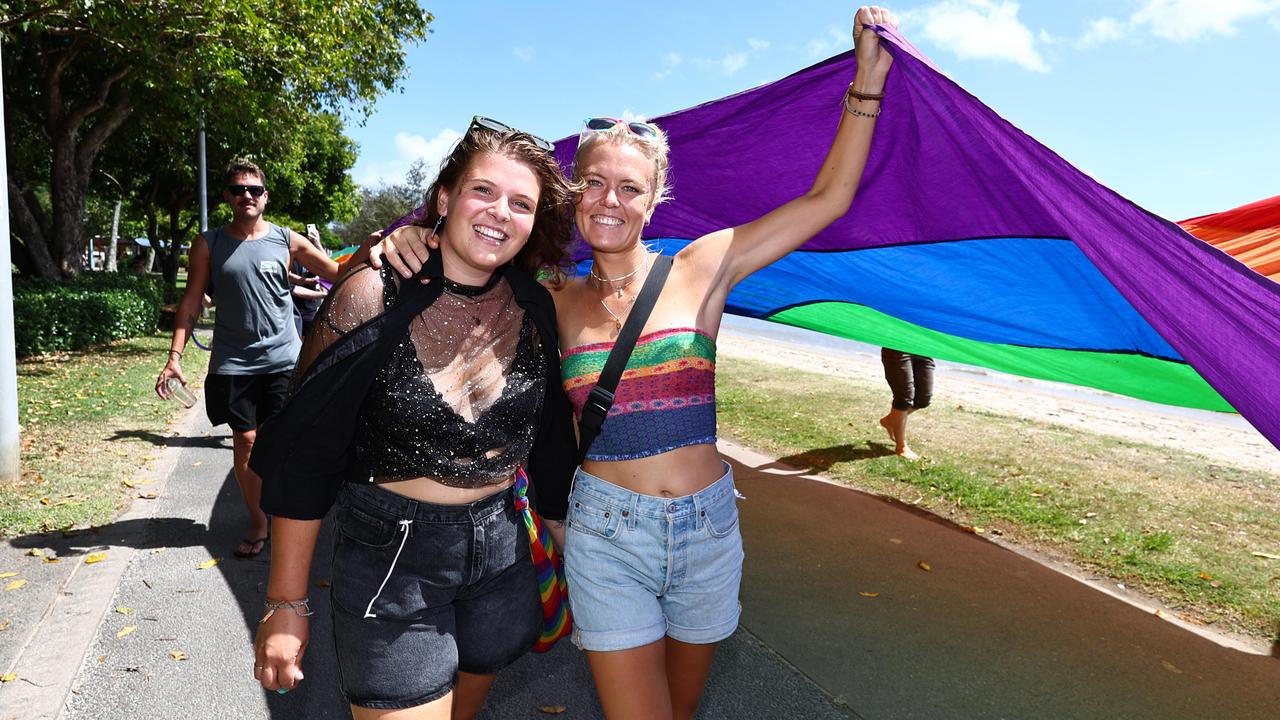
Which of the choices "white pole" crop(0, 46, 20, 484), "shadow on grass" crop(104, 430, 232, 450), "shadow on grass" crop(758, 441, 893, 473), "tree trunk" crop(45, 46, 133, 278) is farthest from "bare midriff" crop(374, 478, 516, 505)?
"tree trunk" crop(45, 46, 133, 278)

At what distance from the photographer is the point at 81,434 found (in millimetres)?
7703

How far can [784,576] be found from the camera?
16.0ft

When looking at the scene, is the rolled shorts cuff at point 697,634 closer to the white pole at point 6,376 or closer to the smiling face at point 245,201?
the smiling face at point 245,201

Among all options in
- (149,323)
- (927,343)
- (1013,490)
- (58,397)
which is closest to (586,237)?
(927,343)

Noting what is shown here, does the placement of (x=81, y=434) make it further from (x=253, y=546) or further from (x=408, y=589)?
(x=408, y=589)

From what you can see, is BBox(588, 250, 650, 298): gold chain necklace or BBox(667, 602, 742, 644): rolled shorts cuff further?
BBox(588, 250, 650, 298): gold chain necklace

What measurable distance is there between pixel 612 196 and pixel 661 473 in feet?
2.78

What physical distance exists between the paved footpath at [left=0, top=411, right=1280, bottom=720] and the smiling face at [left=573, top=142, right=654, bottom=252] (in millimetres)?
2167

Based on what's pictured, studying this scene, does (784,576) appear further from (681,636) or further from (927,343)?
(681,636)

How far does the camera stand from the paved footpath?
3400 millimetres

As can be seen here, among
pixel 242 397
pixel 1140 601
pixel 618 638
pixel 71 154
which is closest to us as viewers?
pixel 618 638

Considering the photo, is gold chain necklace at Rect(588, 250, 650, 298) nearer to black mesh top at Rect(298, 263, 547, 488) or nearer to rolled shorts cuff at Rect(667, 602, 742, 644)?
black mesh top at Rect(298, 263, 547, 488)

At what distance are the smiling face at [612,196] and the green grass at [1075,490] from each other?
4252 mm

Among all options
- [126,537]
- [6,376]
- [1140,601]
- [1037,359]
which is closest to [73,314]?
[6,376]
